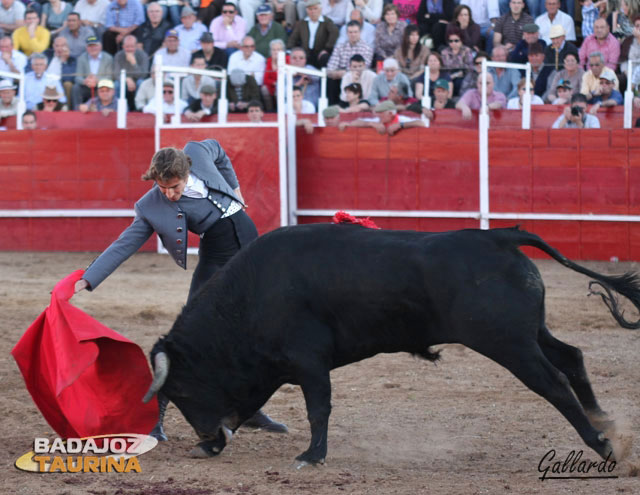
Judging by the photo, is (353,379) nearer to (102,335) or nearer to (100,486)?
(102,335)

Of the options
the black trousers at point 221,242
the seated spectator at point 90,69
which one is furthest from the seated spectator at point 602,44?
the black trousers at point 221,242

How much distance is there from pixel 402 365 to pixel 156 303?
233 cm

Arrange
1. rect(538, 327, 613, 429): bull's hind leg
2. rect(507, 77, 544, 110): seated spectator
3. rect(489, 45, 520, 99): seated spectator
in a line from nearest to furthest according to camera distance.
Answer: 1. rect(538, 327, 613, 429): bull's hind leg
2. rect(507, 77, 544, 110): seated spectator
3. rect(489, 45, 520, 99): seated spectator

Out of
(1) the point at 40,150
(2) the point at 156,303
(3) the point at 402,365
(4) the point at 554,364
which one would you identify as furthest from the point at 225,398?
(1) the point at 40,150

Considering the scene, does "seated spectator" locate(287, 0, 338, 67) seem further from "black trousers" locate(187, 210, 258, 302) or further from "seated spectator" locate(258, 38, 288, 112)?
"black trousers" locate(187, 210, 258, 302)

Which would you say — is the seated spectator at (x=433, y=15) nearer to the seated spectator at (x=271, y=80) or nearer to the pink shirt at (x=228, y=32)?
the seated spectator at (x=271, y=80)

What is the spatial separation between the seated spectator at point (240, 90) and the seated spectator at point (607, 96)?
317 cm

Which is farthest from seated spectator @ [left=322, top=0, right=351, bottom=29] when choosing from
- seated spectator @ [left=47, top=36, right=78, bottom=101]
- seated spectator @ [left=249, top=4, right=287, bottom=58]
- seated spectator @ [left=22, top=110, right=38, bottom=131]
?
seated spectator @ [left=22, top=110, right=38, bottom=131]

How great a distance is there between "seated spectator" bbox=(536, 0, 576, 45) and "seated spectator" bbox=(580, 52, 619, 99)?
76cm

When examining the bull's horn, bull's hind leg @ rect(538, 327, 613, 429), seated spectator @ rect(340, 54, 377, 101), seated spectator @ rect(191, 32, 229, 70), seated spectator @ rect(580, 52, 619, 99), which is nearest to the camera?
the bull's horn

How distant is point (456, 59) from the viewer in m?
9.38

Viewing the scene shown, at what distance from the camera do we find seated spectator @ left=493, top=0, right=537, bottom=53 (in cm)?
959

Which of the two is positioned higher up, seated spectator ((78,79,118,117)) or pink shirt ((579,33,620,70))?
pink shirt ((579,33,620,70))

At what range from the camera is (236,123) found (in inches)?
365
